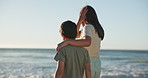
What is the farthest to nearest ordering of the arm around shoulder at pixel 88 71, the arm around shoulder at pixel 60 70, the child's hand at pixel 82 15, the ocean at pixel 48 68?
the ocean at pixel 48 68 < the child's hand at pixel 82 15 < the arm around shoulder at pixel 88 71 < the arm around shoulder at pixel 60 70

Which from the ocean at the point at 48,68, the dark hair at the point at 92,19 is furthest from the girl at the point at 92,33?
the ocean at the point at 48,68

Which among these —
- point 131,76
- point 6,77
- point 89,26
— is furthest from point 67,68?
point 131,76

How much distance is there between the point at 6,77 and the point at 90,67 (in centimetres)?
756

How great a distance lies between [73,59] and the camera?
279 cm

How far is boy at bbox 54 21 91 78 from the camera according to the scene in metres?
2.76

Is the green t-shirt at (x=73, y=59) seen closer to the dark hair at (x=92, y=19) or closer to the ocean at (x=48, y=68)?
the dark hair at (x=92, y=19)

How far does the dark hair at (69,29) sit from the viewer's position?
2.79 metres

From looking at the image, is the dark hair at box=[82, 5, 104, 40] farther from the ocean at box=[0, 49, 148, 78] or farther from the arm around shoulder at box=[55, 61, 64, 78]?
the ocean at box=[0, 49, 148, 78]

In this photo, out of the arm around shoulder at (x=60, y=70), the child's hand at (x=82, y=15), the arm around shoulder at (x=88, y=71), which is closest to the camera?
the arm around shoulder at (x=60, y=70)

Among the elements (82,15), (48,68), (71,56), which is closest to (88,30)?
(82,15)

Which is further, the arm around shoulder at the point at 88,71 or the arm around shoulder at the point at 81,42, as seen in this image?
the arm around shoulder at the point at 88,71

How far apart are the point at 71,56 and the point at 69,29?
0.24 m

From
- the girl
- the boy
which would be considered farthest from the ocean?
the boy

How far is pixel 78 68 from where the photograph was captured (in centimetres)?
283
